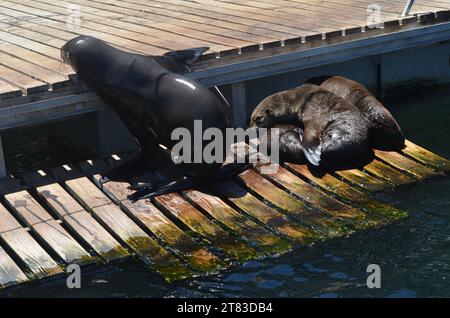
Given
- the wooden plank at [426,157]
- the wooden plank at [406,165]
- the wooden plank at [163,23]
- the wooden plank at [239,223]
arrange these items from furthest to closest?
the wooden plank at [163,23] → the wooden plank at [426,157] → the wooden plank at [406,165] → the wooden plank at [239,223]

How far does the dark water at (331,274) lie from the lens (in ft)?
18.0

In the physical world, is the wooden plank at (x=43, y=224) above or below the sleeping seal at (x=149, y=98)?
below

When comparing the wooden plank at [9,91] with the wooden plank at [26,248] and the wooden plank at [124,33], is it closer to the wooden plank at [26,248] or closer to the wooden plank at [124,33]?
the wooden plank at [26,248]

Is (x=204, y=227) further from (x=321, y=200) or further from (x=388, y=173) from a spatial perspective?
(x=388, y=173)

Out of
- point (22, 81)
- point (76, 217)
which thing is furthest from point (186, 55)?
point (76, 217)

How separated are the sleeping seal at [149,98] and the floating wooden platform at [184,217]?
0.21 m

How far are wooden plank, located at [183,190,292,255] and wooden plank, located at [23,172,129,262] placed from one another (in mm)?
760

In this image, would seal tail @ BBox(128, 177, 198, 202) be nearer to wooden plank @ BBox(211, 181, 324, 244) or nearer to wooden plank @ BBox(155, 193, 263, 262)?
wooden plank @ BBox(155, 193, 263, 262)

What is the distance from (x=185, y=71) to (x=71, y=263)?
2.13m

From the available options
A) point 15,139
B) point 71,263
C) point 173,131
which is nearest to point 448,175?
point 173,131

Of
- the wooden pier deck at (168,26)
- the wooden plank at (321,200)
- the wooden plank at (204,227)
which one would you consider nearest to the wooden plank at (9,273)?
the wooden plank at (204,227)
